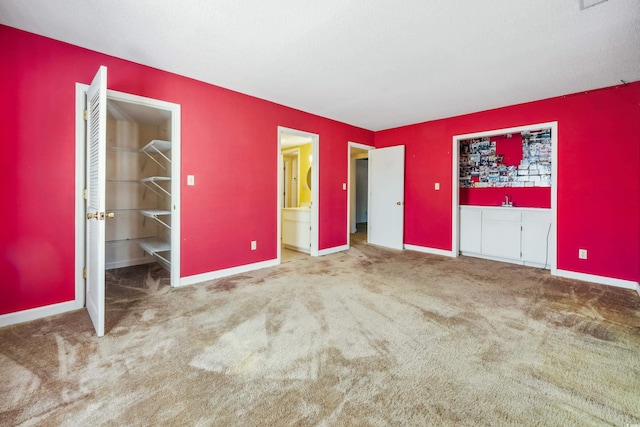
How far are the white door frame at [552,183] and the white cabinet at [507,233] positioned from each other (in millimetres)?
123

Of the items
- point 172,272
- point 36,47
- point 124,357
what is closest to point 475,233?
point 172,272

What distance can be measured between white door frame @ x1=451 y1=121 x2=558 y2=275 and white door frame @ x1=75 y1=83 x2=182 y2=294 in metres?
4.11

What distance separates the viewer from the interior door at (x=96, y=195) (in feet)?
6.48

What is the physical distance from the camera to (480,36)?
227 cm

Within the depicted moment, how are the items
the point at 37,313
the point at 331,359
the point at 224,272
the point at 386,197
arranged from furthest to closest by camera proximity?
the point at 386,197
the point at 224,272
the point at 37,313
the point at 331,359

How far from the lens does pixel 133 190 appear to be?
13.9 ft

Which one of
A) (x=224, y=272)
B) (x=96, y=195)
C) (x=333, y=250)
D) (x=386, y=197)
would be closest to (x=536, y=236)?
(x=386, y=197)

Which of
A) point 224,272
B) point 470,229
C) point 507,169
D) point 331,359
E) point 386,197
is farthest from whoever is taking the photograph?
point 386,197

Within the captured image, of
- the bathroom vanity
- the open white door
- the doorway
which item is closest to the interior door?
the doorway

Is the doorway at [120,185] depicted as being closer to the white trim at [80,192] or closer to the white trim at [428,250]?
the white trim at [80,192]

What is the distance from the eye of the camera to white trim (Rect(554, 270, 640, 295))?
125 inches

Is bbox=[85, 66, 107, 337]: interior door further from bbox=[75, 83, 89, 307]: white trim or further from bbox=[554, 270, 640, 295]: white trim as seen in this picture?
bbox=[554, 270, 640, 295]: white trim

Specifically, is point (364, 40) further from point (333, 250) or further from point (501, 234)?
point (501, 234)

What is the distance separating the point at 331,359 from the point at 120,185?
13.4ft
